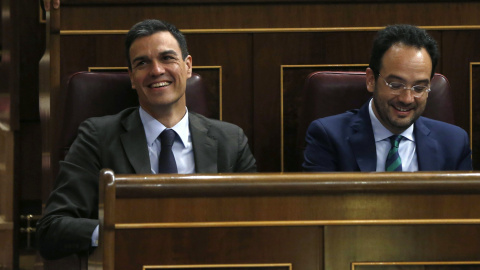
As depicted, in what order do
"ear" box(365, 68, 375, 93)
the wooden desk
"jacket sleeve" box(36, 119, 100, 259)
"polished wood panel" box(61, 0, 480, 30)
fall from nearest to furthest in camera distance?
the wooden desk → "jacket sleeve" box(36, 119, 100, 259) → "ear" box(365, 68, 375, 93) → "polished wood panel" box(61, 0, 480, 30)

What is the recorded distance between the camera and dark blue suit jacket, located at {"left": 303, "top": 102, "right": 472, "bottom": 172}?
104cm

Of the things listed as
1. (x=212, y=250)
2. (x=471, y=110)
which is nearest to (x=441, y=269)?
(x=212, y=250)

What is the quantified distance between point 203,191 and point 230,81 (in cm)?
60


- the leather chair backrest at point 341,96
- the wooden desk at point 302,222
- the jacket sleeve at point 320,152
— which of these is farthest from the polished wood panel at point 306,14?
the wooden desk at point 302,222

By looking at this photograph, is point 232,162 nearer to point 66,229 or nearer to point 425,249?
point 66,229

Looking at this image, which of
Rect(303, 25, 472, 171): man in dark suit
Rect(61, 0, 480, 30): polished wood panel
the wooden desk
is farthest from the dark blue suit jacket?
the wooden desk

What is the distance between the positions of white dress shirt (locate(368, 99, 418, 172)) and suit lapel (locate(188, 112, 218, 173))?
21 centimetres

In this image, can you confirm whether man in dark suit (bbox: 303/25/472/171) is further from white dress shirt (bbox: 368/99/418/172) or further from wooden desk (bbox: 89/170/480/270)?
wooden desk (bbox: 89/170/480/270)

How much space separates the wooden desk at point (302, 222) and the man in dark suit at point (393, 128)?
14.0 inches

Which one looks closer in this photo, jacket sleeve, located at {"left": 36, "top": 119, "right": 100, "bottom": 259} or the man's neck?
jacket sleeve, located at {"left": 36, "top": 119, "right": 100, "bottom": 259}

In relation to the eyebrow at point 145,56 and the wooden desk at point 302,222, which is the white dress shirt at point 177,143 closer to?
the eyebrow at point 145,56

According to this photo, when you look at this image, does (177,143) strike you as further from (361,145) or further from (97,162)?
(361,145)

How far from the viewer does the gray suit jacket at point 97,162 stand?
2.88 feet

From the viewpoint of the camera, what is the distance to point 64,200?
92 centimetres
